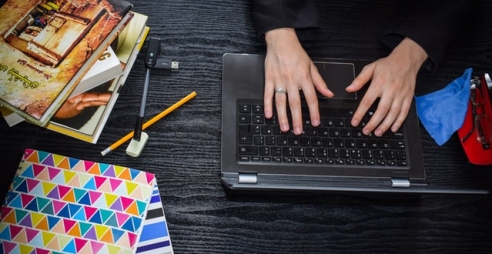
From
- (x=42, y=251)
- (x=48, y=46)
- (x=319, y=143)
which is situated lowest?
(x=42, y=251)

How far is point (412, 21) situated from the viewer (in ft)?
3.06

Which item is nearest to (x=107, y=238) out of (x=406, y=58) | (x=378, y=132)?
(x=378, y=132)

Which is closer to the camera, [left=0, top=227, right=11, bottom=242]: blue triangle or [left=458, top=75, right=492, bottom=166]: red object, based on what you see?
[left=0, top=227, right=11, bottom=242]: blue triangle

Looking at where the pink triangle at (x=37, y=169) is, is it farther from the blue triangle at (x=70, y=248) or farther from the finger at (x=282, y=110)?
the finger at (x=282, y=110)

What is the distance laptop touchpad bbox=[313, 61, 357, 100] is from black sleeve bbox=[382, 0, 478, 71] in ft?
0.41

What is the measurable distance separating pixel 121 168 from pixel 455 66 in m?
0.70

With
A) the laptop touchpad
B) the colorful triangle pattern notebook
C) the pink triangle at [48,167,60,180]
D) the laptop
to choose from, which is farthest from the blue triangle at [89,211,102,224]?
the laptop touchpad

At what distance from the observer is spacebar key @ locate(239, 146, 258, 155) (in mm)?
793

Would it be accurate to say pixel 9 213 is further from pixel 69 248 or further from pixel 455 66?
pixel 455 66

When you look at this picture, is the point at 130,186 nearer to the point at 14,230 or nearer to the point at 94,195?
the point at 94,195

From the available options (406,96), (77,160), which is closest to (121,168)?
(77,160)

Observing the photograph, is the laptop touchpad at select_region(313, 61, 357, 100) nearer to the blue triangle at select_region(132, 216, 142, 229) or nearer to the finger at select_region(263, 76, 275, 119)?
the finger at select_region(263, 76, 275, 119)

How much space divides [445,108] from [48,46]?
750 mm

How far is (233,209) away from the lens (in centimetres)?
79
